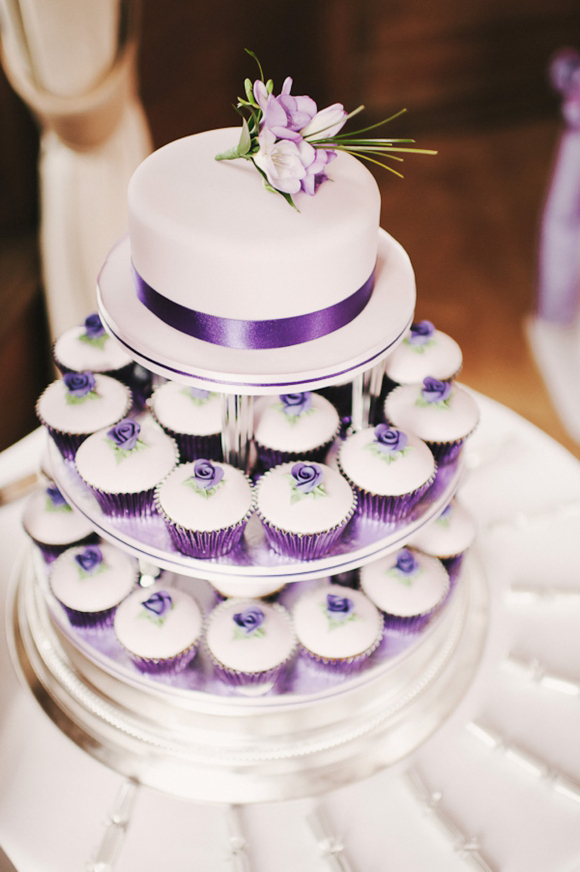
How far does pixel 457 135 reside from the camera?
534cm

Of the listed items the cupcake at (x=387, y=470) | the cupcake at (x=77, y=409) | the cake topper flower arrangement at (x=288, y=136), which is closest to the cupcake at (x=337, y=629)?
the cupcake at (x=387, y=470)

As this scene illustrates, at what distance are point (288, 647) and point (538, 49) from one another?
16.3 ft

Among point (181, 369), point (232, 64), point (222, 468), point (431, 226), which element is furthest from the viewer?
point (431, 226)

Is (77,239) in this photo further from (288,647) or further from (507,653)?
(507,653)

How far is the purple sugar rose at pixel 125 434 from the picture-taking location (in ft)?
→ 4.80

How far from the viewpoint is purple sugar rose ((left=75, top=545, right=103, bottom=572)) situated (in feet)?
5.31

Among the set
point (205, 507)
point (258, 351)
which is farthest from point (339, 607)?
point (258, 351)

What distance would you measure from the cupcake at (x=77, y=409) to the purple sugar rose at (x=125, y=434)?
110mm

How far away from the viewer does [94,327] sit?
1.74 m

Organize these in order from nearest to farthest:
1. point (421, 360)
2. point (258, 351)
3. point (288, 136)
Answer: point (288, 136) < point (258, 351) < point (421, 360)

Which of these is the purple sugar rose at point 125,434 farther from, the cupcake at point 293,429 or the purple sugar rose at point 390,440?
the purple sugar rose at point 390,440

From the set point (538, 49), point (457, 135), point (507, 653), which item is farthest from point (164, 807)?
point (538, 49)

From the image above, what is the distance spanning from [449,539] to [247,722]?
1.93ft

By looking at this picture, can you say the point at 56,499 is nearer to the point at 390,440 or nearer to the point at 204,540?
the point at 204,540
